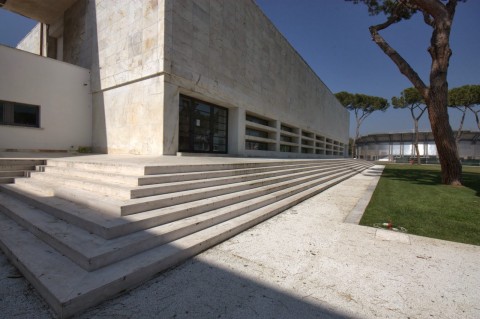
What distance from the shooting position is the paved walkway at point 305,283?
2.07 metres

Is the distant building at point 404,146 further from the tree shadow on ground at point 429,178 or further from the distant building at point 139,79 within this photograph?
the distant building at point 139,79

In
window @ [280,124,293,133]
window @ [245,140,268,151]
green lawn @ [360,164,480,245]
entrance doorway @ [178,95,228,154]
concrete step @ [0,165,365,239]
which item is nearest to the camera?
concrete step @ [0,165,365,239]

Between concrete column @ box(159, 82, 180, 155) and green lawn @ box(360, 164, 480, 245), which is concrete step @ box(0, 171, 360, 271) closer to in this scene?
green lawn @ box(360, 164, 480, 245)

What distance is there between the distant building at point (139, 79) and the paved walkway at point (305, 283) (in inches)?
247

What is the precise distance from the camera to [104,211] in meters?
3.24

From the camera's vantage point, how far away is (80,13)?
1194 centimetres

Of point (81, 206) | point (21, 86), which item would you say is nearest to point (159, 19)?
point (21, 86)

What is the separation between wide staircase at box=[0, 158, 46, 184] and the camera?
5.68 m

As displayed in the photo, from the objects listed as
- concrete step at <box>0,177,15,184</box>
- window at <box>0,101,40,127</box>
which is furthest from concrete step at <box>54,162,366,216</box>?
window at <box>0,101,40,127</box>

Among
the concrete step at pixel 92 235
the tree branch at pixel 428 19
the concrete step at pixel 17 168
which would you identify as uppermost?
the tree branch at pixel 428 19

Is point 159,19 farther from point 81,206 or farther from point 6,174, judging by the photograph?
point 81,206

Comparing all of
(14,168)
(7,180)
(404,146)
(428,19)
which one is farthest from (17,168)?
(404,146)

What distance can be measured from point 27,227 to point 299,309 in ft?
12.6

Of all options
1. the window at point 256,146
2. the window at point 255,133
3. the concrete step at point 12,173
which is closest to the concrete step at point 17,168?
the concrete step at point 12,173
